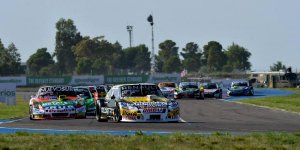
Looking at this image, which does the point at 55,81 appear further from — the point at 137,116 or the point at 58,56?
the point at 58,56

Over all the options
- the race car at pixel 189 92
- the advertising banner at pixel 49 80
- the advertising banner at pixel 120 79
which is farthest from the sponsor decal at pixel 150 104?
the advertising banner at pixel 120 79

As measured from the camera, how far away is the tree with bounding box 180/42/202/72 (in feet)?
608

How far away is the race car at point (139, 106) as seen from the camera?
80.4 feet

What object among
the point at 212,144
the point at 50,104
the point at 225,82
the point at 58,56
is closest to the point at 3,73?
the point at 58,56

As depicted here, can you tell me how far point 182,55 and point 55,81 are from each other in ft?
351

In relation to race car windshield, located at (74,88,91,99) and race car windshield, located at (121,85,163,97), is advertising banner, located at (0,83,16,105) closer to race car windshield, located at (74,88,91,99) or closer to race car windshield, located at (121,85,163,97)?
race car windshield, located at (74,88,91,99)

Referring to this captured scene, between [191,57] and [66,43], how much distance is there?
3703cm

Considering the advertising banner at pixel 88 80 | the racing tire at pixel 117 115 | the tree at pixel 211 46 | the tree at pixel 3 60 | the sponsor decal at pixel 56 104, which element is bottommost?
the racing tire at pixel 117 115

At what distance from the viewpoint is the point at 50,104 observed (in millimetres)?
27250

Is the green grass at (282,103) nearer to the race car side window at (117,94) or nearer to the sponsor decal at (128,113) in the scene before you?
the race car side window at (117,94)

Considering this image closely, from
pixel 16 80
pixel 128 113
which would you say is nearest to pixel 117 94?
pixel 128 113

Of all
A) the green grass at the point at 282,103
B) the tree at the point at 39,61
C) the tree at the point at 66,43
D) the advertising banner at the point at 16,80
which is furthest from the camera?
the tree at the point at 39,61

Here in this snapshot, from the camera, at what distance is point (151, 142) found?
Answer: 1627 centimetres

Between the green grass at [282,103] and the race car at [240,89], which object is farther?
the race car at [240,89]
